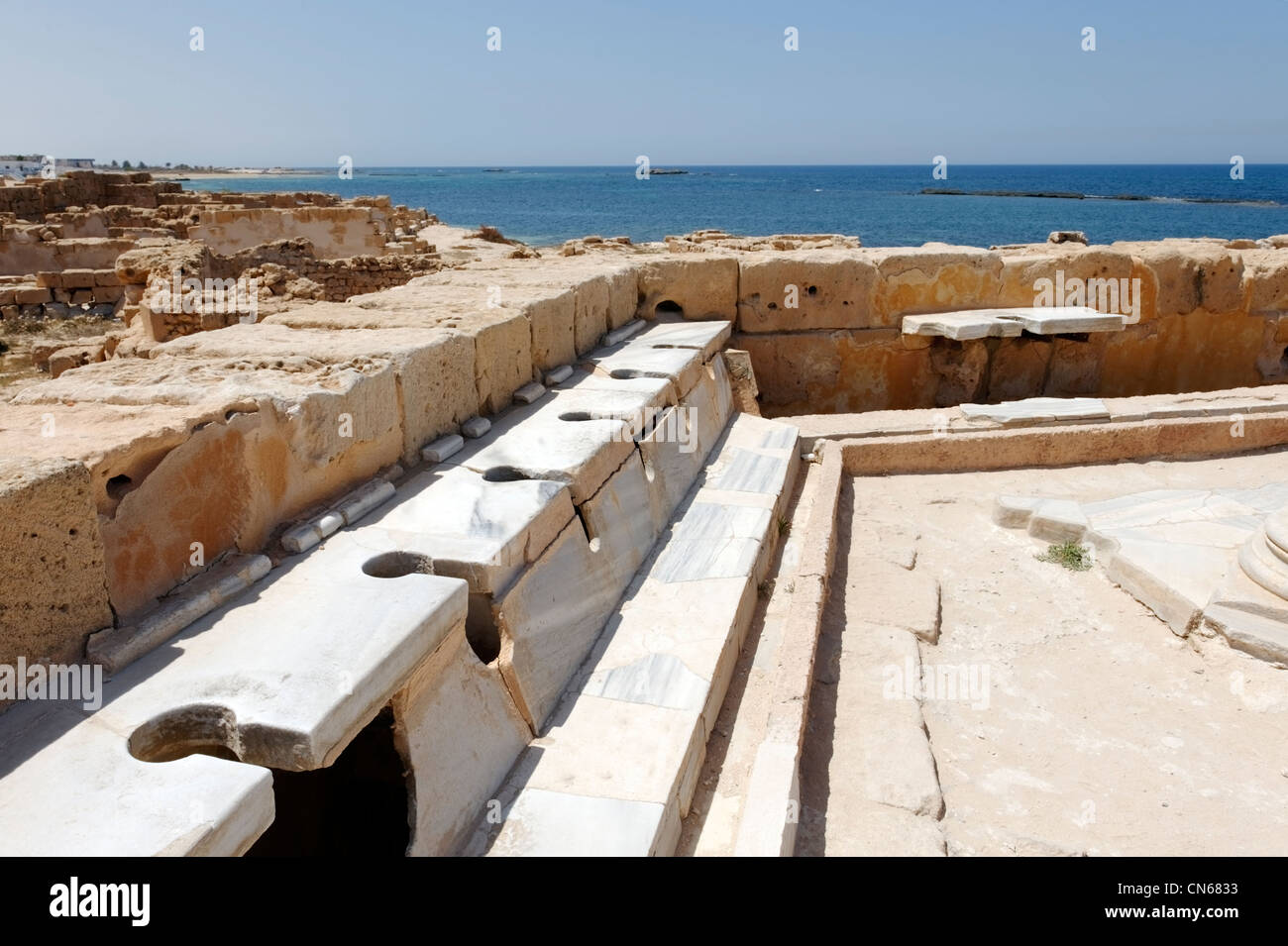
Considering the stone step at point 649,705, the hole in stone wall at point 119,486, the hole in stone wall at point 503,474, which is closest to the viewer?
the stone step at point 649,705

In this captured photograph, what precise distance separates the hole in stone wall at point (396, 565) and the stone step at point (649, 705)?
667 mm

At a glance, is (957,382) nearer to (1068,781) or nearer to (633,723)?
(1068,781)

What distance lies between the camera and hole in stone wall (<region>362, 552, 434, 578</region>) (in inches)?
119

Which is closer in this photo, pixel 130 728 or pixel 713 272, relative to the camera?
pixel 130 728

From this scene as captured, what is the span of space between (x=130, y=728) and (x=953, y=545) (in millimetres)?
4419

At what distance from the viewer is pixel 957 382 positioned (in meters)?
7.58

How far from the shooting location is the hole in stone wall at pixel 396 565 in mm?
3020

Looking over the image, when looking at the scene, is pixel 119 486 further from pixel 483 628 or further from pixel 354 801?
pixel 354 801
